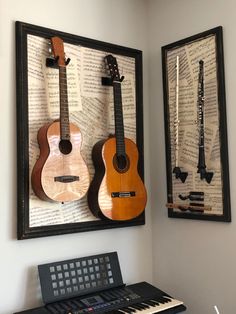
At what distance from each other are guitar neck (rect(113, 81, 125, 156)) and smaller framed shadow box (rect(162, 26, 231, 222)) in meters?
0.33

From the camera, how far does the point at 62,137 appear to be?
201 centimetres

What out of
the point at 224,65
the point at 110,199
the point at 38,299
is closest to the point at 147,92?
the point at 224,65

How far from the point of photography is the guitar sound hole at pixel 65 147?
2.03 m

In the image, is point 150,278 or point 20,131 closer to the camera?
point 20,131

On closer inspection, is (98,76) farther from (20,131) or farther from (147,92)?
(20,131)


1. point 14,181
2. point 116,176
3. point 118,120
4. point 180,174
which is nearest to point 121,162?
point 116,176

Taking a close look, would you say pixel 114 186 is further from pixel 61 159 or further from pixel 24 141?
pixel 24 141

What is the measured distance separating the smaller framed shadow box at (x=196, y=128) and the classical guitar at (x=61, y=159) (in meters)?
0.60

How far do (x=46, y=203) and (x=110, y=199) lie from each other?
1.16 feet

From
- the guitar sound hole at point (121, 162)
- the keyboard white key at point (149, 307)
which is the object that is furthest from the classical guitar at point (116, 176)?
the keyboard white key at point (149, 307)

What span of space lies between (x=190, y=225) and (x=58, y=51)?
123cm

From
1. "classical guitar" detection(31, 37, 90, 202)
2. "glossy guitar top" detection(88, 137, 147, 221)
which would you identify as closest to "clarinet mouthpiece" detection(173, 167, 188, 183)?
"glossy guitar top" detection(88, 137, 147, 221)

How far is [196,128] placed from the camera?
7.47 ft

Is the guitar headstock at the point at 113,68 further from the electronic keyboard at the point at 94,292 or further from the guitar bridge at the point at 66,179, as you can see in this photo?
the electronic keyboard at the point at 94,292
